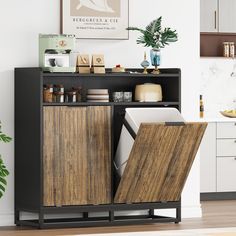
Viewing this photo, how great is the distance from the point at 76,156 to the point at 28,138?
0.43 m

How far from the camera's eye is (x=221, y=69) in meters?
10.1

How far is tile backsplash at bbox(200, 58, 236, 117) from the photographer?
10.0 meters

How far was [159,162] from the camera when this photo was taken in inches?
289

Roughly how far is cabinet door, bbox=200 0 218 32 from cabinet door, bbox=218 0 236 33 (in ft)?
0.19

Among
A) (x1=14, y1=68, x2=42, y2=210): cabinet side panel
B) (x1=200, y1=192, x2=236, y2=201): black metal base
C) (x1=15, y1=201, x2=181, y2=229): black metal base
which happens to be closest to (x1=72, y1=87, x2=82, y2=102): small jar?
(x1=14, y1=68, x2=42, y2=210): cabinet side panel

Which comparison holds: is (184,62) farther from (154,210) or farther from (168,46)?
(154,210)

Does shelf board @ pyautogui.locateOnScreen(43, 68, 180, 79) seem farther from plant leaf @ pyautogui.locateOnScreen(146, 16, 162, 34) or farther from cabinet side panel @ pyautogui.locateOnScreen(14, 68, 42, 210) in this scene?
plant leaf @ pyautogui.locateOnScreen(146, 16, 162, 34)

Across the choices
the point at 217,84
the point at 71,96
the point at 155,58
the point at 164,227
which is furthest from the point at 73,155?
the point at 217,84

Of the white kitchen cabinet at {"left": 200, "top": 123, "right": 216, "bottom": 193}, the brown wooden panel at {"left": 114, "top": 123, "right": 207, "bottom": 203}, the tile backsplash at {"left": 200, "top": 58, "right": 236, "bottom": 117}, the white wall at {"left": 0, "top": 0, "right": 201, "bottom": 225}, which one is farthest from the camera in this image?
the tile backsplash at {"left": 200, "top": 58, "right": 236, "bottom": 117}

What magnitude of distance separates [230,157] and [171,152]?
210cm

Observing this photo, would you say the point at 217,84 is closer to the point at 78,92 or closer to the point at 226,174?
the point at 226,174

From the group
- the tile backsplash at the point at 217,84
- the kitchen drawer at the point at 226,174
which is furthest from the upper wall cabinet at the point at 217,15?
the kitchen drawer at the point at 226,174

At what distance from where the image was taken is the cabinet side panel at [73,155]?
24.2 feet

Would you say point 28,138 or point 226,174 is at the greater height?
point 28,138
